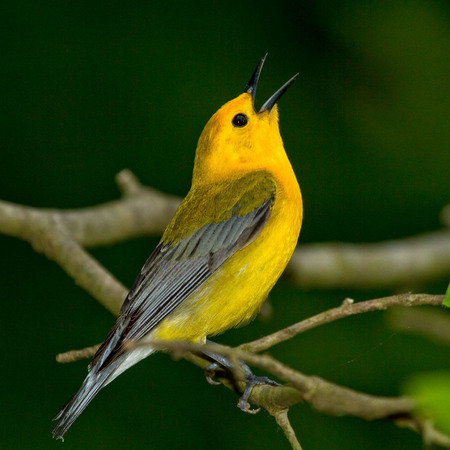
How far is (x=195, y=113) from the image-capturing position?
5633 millimetres

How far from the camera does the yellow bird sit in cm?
338

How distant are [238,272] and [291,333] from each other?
3.99 feet

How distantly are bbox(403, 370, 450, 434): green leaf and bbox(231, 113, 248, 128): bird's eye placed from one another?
2994mm

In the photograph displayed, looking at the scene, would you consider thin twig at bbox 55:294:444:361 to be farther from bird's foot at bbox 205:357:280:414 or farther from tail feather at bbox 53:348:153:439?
tail feather at bbox 53:348:153:439

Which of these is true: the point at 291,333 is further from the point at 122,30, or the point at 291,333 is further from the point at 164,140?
the point at 122,30

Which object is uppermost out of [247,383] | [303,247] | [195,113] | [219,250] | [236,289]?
[195,113]

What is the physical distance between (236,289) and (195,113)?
2515mm

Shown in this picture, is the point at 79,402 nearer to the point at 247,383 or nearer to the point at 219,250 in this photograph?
the point at 247,383

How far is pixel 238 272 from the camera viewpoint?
3.46 metres

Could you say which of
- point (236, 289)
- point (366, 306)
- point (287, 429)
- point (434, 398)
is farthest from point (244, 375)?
point (434, 398)

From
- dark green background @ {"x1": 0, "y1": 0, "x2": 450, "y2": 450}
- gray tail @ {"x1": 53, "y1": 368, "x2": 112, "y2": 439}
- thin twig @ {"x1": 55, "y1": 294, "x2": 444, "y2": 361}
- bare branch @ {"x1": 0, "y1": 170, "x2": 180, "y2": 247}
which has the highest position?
dark green background @ {"x1": 0, "y1": 0, "x2": 450, "y2": 450}

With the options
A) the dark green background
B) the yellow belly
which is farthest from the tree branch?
the dark green background

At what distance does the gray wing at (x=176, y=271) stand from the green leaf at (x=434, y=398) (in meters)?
2.25

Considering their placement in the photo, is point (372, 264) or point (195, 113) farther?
point (195, 113)
